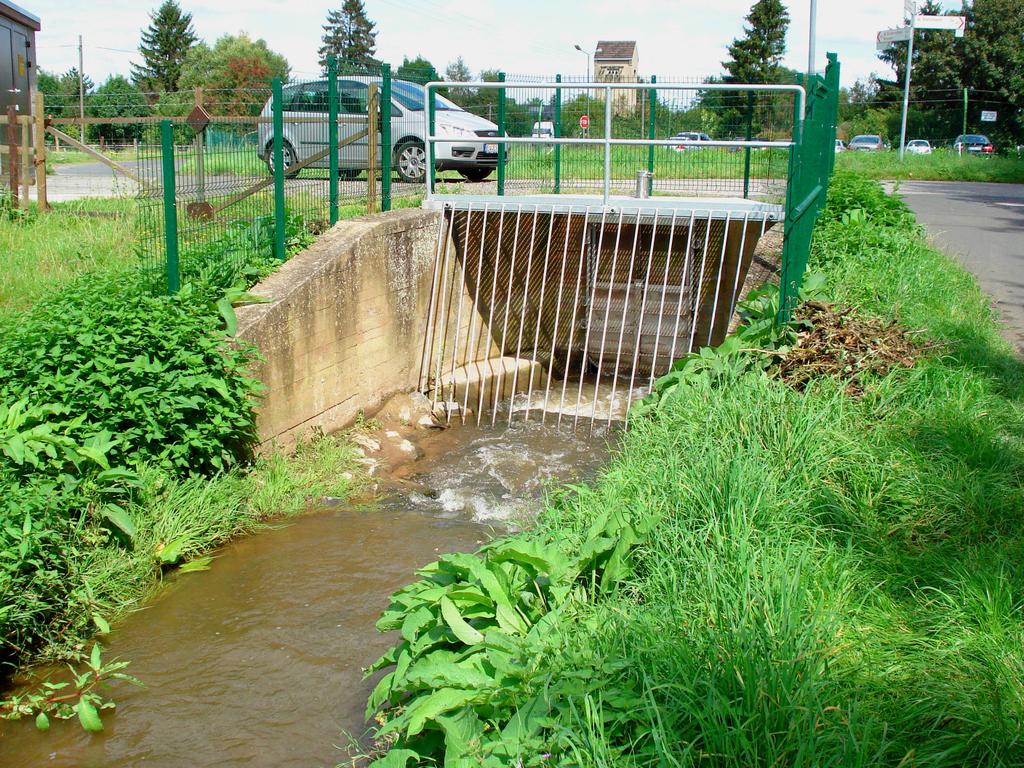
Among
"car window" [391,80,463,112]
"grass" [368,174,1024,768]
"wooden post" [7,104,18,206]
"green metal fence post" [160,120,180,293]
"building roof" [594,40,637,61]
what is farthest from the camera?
"building roof" [594,40,637,61]

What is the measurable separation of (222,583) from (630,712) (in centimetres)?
394

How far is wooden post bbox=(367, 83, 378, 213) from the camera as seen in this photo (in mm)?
10562

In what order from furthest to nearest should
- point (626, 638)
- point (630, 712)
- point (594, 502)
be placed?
point (594, 502) < point (626, 638) < point (630, 712)

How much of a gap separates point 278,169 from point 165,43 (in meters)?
73.9

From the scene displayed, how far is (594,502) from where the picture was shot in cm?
569

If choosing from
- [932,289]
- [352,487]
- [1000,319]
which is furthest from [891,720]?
[1000,319]

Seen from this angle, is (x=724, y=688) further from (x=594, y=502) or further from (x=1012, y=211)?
(x=1012, y=211)

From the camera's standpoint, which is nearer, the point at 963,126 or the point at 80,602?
the point at 80,602

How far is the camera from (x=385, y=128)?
1055 centimetres

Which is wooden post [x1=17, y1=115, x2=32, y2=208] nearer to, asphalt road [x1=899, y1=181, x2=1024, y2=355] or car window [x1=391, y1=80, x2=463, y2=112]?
car window [x1=391, y1=80, x2=463, y2=112]

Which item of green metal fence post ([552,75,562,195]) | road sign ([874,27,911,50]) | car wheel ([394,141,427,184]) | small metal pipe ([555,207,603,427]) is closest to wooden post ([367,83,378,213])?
car wheel ([394,141,427,184])

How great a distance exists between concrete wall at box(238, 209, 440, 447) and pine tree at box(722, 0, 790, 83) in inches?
1948

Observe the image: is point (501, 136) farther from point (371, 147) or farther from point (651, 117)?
point (371, 147)

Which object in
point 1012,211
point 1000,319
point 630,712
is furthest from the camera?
point 1012,211
